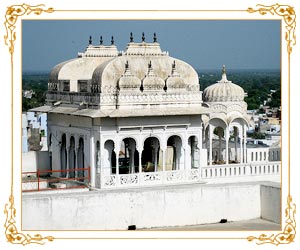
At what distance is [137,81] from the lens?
2577cm

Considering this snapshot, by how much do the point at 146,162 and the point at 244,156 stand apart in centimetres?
286

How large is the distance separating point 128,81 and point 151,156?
8.19 ft

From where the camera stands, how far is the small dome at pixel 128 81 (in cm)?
2558

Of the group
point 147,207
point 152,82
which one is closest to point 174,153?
point 152,82

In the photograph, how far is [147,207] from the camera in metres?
25.0

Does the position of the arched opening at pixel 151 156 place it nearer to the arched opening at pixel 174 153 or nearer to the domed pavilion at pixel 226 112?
the arched opening at pixel 174 153

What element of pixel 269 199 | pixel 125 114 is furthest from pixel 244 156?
pixel 125 114

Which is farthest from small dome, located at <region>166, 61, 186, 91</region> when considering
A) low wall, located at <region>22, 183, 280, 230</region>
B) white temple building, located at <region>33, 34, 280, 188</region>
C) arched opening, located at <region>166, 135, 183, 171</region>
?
low wall, located at <region>22, 183, 280, 230</region>

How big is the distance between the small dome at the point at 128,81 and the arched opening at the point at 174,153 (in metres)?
1.95

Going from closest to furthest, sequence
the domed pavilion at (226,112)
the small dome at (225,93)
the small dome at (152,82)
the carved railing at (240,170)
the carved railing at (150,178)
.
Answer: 1. the carved railing at (150,178)
2. the small dome at (152,82)
3. the carved railing at (240,170)
4. the domed pavilion at (226,112)
5. the small dome at (225,93)

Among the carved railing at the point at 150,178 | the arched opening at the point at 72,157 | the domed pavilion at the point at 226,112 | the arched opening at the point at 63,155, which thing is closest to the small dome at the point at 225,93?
the domed pavilion at the point at 226,112

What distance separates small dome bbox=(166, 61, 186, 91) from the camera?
26.2 m
